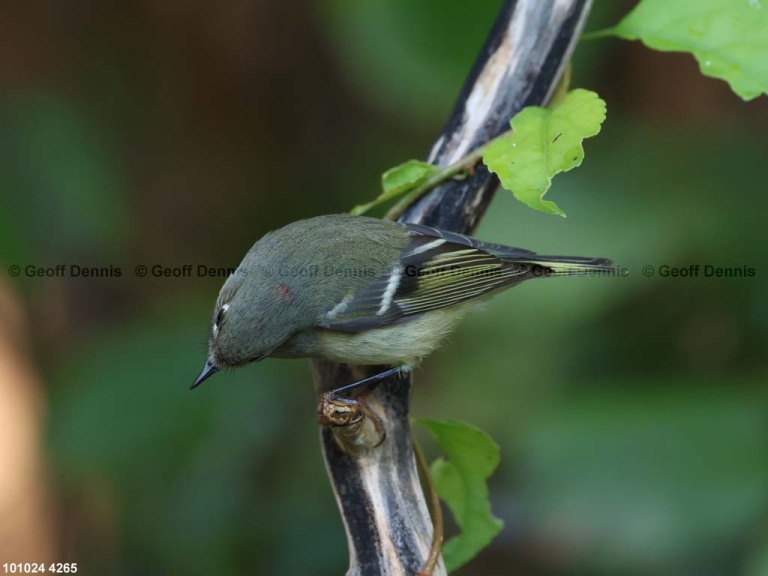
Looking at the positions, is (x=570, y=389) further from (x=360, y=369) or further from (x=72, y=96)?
(x=72, y=96)

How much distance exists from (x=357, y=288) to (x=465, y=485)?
71 cm

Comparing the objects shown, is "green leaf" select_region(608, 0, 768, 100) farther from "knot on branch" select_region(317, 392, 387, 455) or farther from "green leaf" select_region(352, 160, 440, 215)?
"knot on branch" select_region(317, 392, 387, 455)

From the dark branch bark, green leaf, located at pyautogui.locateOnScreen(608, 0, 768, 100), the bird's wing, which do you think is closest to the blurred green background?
the bird's wing

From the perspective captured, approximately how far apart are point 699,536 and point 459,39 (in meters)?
2.23

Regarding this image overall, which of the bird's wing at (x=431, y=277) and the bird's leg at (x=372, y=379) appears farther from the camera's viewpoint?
the bird's wing at (x=431, y=277)

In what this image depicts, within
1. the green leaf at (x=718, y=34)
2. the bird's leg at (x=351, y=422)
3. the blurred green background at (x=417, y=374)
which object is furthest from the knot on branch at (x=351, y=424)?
the green leaf at (x=718, y=34)

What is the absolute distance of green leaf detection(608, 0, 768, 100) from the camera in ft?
8.10

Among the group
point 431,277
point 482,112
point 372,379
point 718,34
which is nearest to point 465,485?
point 372,379

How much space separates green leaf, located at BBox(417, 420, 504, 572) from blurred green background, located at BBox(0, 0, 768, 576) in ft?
2.62

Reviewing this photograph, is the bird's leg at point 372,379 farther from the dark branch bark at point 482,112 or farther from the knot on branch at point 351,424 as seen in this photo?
the knot on branch at point 351,424

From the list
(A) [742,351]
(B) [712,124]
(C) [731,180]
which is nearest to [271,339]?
(A) [742,351]

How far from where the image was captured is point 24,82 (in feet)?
13.3

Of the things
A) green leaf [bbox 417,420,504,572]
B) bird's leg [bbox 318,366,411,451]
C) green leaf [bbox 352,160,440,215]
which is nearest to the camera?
bird's leg [bbox 318,366,411,451]

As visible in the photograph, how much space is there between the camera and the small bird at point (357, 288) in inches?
103
